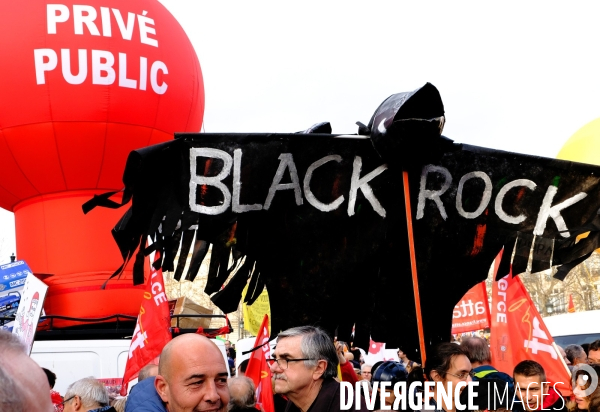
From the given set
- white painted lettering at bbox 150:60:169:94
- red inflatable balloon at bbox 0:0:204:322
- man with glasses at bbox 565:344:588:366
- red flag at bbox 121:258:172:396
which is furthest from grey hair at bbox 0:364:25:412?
white painted lettering at bbox 150:60:169:94

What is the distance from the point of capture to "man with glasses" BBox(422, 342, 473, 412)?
406 centimetres

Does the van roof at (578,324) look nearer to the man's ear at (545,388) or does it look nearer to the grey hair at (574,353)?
the grey hair at (574,353)

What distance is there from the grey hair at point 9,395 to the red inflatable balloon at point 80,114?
395 inches

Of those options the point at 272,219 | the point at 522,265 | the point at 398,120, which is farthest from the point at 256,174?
the point at 522,265

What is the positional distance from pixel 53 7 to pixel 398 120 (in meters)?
8.50

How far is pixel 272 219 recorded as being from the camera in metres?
3.84

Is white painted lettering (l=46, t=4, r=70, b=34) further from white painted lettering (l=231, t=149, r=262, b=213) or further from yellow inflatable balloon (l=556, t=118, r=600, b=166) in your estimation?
yellow inflatable balloon (l=556, t=118, r=600, b=166)

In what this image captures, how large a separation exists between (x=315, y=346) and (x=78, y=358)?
5.36 meters

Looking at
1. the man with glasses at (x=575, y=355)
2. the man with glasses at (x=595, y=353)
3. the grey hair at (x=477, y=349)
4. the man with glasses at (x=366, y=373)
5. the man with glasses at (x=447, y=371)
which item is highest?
the man with glasses at (x=447, y=371)

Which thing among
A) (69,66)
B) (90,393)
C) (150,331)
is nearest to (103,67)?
(69,66)

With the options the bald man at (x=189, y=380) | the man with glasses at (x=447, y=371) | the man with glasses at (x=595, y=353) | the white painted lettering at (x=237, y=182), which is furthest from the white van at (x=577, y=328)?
the bald man at (x=189, y=380)

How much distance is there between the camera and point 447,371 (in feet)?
13.7

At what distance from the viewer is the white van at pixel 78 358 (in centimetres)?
814

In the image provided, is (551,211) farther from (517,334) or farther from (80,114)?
(80,114)
